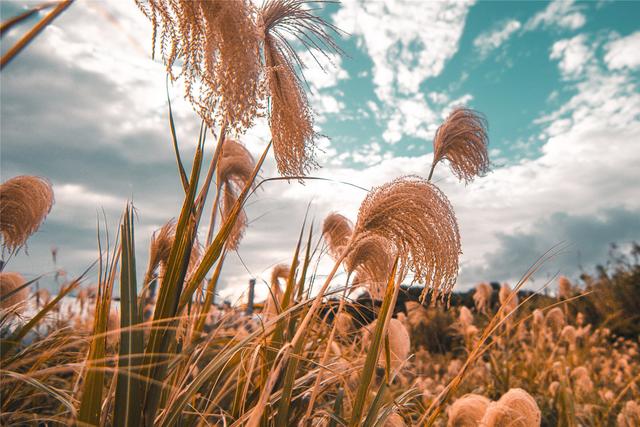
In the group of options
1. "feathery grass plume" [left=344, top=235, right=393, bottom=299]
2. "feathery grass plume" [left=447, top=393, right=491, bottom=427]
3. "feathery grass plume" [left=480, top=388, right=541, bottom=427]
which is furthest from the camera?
"feathery grass plume" [left=447, top=393, right=491, bottom=427]

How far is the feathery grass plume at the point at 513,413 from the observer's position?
2.24m

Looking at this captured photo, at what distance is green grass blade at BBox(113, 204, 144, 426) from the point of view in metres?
1.43

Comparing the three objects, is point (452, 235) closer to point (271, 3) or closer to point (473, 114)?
point (473, 114)

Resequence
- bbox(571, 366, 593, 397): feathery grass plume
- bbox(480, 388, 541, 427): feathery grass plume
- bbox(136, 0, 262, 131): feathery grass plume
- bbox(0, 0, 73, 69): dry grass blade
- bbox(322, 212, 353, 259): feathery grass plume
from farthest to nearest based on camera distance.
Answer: bbox(571, 366, 593, 397): feathery grass plume < bbox(322, 212, 353, 259): feathery grass plume < bbox(480, 388, 541, 427): feathery grass plume < bbox(136, 0, 262, 131): feathery grass plume < bbox(0, 0, 73, 69): dry grass blade

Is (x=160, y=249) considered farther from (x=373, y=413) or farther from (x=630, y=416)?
(x=630, y=416)

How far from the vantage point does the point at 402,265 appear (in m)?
1.83

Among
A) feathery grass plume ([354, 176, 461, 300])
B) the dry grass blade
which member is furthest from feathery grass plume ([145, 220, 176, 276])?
the dry grass blade

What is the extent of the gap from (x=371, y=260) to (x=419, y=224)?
0.36 meters

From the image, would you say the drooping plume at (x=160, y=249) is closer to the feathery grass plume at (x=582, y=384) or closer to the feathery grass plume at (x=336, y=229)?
the feathery grass plume at (x=336, y=229)

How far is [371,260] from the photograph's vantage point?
6.53 feet

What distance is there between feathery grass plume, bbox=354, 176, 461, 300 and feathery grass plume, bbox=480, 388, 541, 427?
90 cm

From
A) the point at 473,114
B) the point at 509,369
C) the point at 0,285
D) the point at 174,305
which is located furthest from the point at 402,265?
the point at 509,369

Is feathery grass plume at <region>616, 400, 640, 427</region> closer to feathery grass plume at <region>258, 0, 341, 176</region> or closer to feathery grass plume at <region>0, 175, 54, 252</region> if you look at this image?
feathery grass plume at <region>258, 0, 341, 176</region>

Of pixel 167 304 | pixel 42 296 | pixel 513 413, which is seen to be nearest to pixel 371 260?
pixel 167 304
